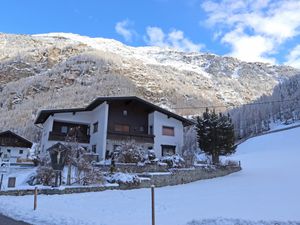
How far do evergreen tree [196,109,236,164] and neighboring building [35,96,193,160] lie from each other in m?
5.17

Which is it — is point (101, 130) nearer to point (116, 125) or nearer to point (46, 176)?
point (116, 125)

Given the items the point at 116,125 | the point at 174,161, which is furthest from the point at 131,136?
the point at 174,161

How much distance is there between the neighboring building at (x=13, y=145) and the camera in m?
48.8

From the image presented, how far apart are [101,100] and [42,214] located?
22.3 meters

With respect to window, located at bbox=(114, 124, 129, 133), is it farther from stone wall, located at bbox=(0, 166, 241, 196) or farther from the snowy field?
the snowy field

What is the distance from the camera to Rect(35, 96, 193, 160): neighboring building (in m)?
32.9

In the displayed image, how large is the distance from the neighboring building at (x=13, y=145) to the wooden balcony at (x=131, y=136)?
23.3 m

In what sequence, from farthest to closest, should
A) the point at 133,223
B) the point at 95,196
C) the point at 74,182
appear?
the point at 74,182 → the point at 95,196 → the point at 133,223

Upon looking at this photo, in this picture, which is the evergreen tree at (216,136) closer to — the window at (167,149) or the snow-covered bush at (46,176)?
the window at (167,149)

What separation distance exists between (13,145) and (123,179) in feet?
113

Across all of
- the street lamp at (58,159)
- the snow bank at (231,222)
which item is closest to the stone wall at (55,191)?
the street lamp at (58,159)

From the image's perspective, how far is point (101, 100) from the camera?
33125 millimetres

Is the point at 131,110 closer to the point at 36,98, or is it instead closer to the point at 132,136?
the point at 132,136

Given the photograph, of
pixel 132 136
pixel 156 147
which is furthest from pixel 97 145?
pixel 156 147
